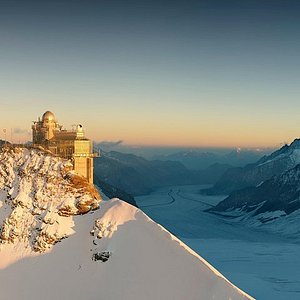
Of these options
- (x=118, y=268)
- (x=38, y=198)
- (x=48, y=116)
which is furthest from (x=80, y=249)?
(x=48, y=116)

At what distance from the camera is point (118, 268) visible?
69125 mm

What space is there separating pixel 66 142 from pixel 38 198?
26.4 m

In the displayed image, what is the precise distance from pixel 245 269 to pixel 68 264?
12705 cm

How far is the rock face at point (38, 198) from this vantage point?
76.1 metres

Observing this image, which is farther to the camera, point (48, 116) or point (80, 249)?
point (48, 116)

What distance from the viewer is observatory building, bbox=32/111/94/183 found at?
104412 millimetres

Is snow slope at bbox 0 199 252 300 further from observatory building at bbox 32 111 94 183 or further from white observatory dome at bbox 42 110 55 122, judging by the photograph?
white observatory dome at bbox 42 110 55 122

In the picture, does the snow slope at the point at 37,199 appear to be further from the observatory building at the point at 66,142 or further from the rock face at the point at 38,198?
the observatory building at the point at 66,142

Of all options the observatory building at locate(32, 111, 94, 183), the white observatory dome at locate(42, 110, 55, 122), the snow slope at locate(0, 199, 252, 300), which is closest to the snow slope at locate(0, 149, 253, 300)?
the snow slope at locate(0, 199, 252, 300)

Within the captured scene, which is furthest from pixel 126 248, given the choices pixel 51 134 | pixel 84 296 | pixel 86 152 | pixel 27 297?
pixel 51 134

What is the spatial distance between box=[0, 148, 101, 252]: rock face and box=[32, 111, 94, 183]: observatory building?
1660 centimetres

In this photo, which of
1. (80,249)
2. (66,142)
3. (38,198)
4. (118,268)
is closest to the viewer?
(118,268)

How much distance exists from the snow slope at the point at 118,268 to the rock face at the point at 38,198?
97.1 inches

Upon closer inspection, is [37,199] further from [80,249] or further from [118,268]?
[118,268]
